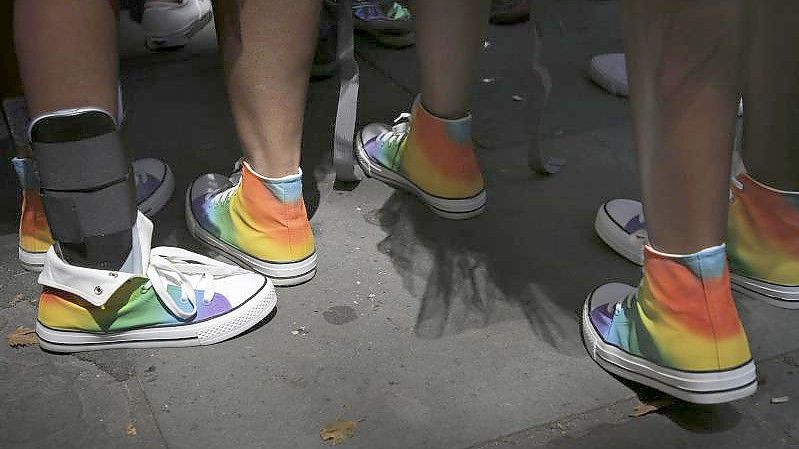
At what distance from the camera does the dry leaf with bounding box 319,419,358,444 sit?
4.89 feet

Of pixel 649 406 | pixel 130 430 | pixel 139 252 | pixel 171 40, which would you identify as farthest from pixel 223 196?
pixel 171 40

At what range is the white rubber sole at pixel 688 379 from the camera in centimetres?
Result: 150

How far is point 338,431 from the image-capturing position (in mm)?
1503

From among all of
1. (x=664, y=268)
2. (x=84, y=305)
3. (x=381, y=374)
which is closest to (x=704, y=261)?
(x=664, y=268)

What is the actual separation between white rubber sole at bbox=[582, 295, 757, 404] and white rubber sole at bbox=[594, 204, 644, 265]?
0.36 m

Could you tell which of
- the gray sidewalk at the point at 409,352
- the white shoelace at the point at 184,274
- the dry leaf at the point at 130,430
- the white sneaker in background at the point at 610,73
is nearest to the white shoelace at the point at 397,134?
the gray sidewalk at the point at 409,352

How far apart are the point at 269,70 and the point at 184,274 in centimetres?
40

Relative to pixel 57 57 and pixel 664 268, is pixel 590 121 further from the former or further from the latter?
pixel 57 57

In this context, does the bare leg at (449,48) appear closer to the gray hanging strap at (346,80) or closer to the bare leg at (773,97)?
the gray hanging strap at (346,80)

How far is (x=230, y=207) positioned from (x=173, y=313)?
12.2 inches

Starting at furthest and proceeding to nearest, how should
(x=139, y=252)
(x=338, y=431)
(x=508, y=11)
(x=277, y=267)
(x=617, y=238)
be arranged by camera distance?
(x=508, y=11) → (x=617, y=238) → (x=277, y=267) → (x=139, y=252) → (x=338, y=431)

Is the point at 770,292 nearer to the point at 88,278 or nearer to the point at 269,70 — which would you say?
the point at 269,70

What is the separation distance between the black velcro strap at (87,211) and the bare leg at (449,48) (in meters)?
0.71

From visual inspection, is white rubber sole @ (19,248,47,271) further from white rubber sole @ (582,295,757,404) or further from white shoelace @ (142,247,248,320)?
white rubber sole @ (582,295,757,404)
